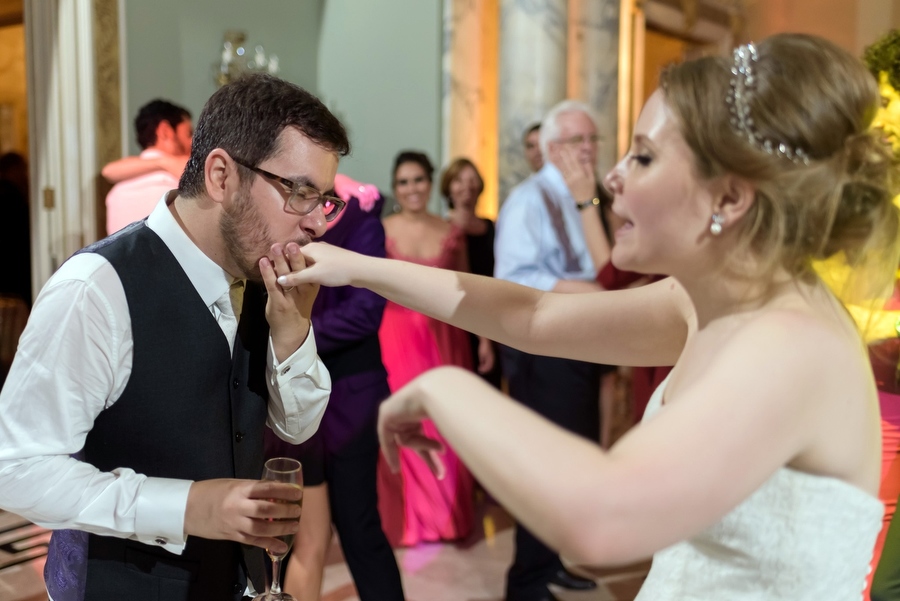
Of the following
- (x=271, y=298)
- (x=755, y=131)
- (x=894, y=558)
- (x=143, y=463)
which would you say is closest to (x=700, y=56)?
(x=755, y=131)

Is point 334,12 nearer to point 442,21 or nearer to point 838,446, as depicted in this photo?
point 442,21

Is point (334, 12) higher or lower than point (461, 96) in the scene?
higher

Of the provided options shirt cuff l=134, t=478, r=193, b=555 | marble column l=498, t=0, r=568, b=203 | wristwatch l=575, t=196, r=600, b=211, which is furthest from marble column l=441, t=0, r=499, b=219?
shirt cuff l=134, t=478, r=193, b=555

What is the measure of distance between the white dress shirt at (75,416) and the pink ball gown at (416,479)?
2.73 m

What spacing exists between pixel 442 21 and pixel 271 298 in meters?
5.12

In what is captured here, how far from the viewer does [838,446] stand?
101 cm

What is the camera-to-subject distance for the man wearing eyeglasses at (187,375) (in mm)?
1297

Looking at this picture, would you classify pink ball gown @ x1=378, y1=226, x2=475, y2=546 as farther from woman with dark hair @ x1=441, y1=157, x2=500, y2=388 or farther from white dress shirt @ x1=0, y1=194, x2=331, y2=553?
white dress shirt @ x1=0, y1=194, x2=331, y2=553

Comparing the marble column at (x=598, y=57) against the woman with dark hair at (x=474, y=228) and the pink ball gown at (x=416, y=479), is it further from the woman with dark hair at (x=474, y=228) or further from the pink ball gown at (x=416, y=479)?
the pink ball gown at (x=416, y=479)

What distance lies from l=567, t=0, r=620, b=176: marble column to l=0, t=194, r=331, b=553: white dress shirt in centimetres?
429

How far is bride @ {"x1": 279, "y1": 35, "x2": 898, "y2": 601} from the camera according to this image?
0.84 meters

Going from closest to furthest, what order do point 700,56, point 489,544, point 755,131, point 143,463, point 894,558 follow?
point 755,131
point 700,56
point 143,463
point 894,558
point 489,544

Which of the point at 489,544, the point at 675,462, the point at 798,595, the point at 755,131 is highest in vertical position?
the point at 755,131

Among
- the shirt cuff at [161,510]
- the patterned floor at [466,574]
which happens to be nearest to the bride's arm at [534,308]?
the shirt cuff at [161,510]
